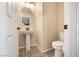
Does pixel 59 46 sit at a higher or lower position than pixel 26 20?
lower

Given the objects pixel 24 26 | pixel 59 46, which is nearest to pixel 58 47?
pixel 59 46

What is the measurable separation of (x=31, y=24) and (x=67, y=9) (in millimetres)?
411

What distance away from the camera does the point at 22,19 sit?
4.03 ft

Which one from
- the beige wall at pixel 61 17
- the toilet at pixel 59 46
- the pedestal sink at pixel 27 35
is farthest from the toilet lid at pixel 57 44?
the pedestal sink at pixel 27 35

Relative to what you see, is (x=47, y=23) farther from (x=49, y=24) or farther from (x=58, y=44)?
(x=58, y=44)

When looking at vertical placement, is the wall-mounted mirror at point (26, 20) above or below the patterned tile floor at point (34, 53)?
above

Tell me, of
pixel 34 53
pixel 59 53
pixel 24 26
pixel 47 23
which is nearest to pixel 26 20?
pixel 24 26

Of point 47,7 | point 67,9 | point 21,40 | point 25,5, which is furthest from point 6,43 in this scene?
point 67,9

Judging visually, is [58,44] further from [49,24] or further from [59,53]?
[49,24]

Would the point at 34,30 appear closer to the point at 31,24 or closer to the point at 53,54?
the point at 31,24

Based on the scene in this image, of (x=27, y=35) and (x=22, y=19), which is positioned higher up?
(x=22, y=19)

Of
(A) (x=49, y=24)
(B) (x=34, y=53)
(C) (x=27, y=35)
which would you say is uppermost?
(A) (x=49, y=24)

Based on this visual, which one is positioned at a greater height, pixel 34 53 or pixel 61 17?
pixel 61 17

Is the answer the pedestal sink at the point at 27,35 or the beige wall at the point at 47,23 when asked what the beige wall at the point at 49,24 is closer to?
the beige wall at the point at 47,23
